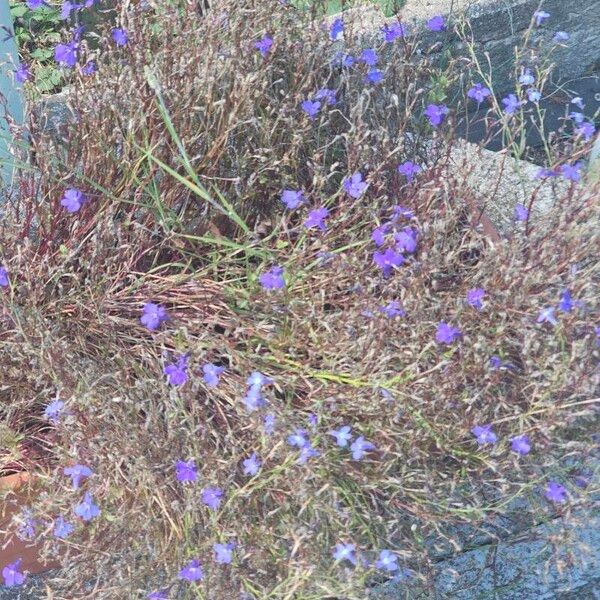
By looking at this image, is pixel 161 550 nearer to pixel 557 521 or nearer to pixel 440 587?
pixel 440 587

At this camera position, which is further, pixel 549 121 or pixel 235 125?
pixel 549 121

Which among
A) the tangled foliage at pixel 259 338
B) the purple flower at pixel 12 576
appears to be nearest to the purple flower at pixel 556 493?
the tangled foliage at pixel 259 338

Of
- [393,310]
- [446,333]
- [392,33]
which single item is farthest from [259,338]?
[392,33]

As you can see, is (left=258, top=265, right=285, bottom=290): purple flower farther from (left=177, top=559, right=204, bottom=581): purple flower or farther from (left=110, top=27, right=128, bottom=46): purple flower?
(left=110, top=27, right=128, bottom=46): purple flower

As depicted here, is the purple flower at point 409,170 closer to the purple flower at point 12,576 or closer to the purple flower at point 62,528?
the purple flower at point 62,528

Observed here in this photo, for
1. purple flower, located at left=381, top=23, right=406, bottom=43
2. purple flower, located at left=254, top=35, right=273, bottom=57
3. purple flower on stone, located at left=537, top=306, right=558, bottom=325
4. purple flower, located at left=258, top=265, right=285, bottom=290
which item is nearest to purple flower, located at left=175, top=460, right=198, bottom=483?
purple flower, located at left=258, top=265, right=285, bottom=290

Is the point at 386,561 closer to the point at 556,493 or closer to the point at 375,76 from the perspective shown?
the point at 556,493

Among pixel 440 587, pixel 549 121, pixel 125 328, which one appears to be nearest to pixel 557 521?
pixel 440 587
